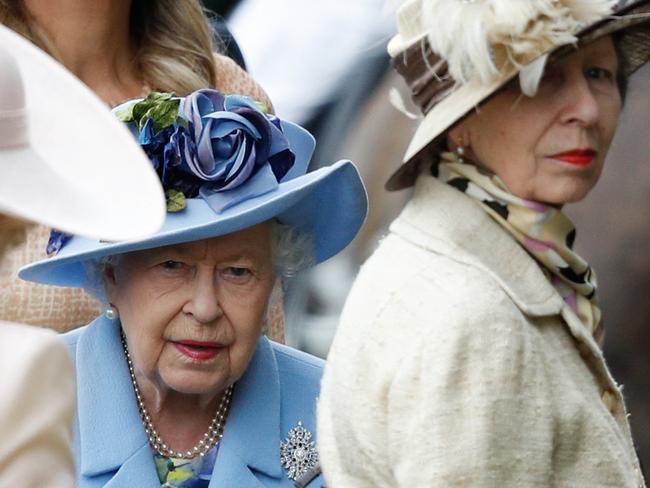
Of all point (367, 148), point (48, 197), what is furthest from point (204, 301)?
point (367, 148)

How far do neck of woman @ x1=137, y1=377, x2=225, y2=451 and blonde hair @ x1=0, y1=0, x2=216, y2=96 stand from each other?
32.1 inches

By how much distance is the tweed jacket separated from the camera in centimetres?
235

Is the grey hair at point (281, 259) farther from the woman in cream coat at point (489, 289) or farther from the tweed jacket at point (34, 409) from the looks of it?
the tweed jacket at point (34, 409)

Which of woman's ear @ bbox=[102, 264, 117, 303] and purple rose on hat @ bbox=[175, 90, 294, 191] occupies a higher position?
purple rose on hat @ bbox=[175, 90, 294, 191]

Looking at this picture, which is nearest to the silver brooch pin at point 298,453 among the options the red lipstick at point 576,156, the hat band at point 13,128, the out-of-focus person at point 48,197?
the red lipstick at point 576,156

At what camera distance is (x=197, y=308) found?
3.36m

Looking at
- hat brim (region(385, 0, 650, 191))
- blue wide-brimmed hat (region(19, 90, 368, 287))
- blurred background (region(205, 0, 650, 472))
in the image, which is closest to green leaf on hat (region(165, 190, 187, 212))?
blue wide-brimmed hat (region(19, 90, 368, 287))

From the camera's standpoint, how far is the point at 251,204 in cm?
337

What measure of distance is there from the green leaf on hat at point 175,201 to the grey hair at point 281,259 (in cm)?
18

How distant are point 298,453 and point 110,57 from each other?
1102mm

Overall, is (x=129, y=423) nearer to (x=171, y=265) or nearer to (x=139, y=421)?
(x=139, y=421)

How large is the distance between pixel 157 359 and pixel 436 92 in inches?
34.2

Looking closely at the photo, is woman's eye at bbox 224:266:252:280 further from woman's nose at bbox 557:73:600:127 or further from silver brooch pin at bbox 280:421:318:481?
woman's nose at bbox 557:73:600:127

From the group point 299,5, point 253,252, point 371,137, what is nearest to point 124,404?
point 253,252
